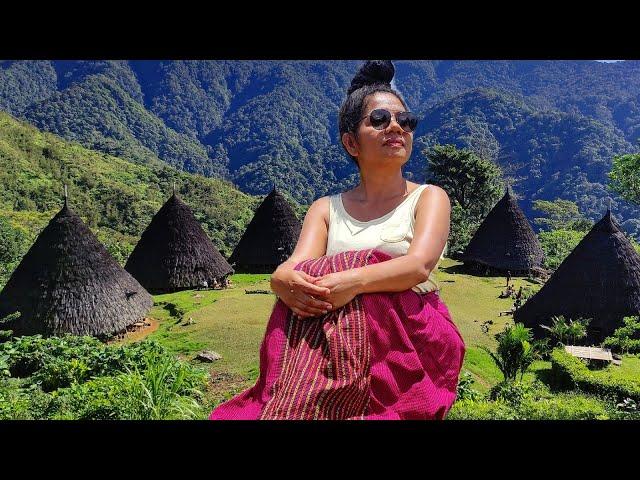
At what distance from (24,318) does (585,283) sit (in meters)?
12.6

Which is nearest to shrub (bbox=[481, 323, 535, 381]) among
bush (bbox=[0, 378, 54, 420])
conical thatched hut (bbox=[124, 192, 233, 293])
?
bush (bbox=[0, 378, 54, 420])

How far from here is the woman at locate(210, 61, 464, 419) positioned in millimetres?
1896

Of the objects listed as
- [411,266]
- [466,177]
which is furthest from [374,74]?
[466,177]

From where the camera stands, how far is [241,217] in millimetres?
31281

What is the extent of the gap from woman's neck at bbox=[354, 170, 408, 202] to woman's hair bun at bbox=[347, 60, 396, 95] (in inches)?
17.1

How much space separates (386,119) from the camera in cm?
233

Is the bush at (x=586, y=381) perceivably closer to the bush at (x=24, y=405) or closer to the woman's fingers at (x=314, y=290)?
the bush at (x=24, y=405)

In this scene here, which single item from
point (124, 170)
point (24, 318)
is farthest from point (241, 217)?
point (24, 318)

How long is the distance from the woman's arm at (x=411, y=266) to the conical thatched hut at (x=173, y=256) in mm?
15605

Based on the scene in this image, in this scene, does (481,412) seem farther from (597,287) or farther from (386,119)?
(597,287)

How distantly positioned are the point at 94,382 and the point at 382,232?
15.0 ft

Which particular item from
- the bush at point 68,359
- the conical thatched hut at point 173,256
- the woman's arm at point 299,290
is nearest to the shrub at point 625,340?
the bush at point 68,359

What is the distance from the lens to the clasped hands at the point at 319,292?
6.35 ft
